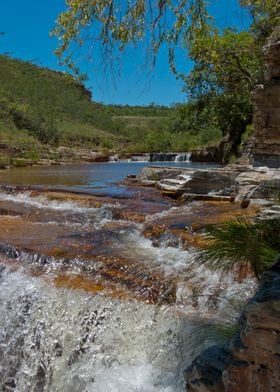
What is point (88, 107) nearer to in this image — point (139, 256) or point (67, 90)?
point (67, 90)

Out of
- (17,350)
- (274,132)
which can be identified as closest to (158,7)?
(17,350)

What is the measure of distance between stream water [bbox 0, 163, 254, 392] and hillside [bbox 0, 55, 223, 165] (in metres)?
19.9

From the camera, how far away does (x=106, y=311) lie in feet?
16.1

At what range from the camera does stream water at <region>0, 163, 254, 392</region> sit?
4252 mm

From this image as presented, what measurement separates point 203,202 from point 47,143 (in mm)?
28332

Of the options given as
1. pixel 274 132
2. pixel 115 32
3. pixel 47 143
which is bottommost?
pixel 47 143

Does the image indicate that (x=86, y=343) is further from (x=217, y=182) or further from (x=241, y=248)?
(x=217, y=182)

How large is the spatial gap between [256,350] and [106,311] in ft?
9.60

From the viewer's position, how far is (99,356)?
183 inches

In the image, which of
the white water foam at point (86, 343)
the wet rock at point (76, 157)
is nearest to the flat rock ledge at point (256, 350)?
the white water foam at point (86, 343)

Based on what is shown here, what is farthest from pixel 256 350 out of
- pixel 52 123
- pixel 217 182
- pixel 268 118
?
pixel 52 123

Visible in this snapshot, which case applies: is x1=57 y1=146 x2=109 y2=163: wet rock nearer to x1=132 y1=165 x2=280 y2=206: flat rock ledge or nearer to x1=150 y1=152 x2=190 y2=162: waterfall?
x1=150 y1=152 x2=190 y2=162: waterfall

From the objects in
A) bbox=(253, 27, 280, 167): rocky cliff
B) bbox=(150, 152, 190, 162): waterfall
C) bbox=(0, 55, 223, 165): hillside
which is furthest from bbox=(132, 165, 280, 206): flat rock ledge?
bbox=(150, 152, 190, 162): waterfall

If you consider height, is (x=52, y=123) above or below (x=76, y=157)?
above
